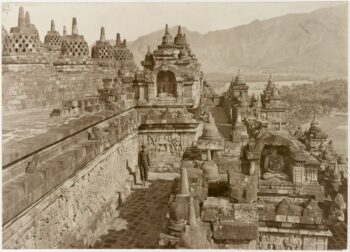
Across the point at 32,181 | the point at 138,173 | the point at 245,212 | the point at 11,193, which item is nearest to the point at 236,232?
the point at 245,212

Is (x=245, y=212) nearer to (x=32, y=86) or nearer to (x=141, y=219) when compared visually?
(x=141, y=219)

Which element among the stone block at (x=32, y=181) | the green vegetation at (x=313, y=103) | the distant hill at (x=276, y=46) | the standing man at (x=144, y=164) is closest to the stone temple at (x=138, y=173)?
the stone block at (x=32, y=181)

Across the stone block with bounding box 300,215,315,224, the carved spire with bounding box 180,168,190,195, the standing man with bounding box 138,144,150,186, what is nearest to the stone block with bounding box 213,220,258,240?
the carved spire with bounding box 180,168,190,195

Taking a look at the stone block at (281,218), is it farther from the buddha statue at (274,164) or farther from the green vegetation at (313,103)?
the green vegetation at (313,103)

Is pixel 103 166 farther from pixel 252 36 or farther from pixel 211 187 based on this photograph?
pixel 252 36

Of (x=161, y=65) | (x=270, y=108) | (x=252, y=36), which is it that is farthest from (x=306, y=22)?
(x=161, y=65)

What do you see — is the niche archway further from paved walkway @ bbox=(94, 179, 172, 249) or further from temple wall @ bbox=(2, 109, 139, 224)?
temple wall @ bbox=(2, 109, 139, 224)
